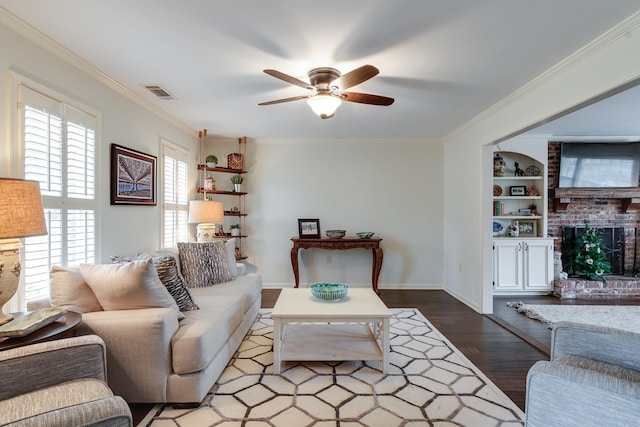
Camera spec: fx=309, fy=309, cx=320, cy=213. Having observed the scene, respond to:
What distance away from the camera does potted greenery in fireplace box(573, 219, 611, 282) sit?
4570mm

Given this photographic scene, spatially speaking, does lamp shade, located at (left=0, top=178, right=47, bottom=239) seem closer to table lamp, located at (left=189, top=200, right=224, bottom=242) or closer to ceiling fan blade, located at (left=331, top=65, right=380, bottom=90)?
ceiling fan blade, located at (left=331, top=65, right=380, bottom=90)

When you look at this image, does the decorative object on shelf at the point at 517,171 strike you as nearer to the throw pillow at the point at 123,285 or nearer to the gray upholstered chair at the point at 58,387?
the throw pillow at the point at 123,285

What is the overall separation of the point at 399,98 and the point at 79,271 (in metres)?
3.04

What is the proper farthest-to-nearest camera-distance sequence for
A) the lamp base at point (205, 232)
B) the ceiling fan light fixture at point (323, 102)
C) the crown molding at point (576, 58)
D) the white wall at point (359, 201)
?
1. the white wall at point (359, 201)
2. the lamp base at point (205, 232)
3. the ceiling fan light fixture at point (323, 102)
4. the crown molding at point (576, 58)

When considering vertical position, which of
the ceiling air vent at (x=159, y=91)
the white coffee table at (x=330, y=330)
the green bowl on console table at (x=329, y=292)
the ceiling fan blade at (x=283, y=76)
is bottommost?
the white coffee table at (x=330, y=330)

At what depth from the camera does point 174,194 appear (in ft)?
13.0

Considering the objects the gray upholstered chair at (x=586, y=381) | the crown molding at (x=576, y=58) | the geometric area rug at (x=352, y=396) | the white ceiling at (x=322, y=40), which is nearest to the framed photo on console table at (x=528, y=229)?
the white ceiling at (x=322, y=40)

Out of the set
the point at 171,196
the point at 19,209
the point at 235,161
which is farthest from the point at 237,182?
the point at 19,209

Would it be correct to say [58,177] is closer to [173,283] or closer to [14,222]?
[14,222]

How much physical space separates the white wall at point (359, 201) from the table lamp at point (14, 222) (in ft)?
10.9

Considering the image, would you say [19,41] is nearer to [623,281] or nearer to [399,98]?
[399,98]

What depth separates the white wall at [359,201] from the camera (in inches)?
193

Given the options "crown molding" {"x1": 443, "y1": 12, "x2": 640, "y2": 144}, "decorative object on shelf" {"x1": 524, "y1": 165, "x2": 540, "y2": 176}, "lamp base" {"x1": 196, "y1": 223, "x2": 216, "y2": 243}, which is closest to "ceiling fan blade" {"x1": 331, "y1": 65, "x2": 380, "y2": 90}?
"crown molding" {"x1": 443, "y1": 12, "x2": 640, "y2": 144}

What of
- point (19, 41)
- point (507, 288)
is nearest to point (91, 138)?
point (19, 41)
